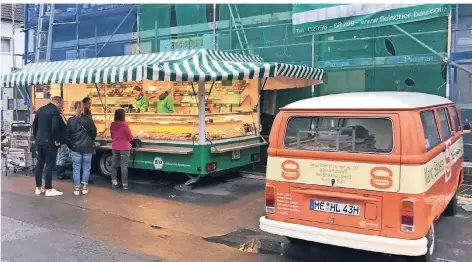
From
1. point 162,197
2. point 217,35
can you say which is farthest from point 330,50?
point 162,197

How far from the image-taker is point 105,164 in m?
9.78

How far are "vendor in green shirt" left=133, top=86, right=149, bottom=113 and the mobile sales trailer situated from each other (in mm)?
112

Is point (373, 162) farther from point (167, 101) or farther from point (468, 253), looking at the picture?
point (167, 101)

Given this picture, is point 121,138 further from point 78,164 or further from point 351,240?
point 351,240

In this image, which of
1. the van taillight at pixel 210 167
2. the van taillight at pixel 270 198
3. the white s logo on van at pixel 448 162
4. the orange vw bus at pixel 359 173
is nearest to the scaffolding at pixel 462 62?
the white s logo on van at pixel 448 162

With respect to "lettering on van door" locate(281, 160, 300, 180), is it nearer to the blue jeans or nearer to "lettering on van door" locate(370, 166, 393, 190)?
"lettering on van door" locate(370, 166, 393, 190)

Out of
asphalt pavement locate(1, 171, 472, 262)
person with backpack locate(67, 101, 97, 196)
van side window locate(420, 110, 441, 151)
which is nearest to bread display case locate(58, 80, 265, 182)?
asphalt pavement locate(1, 171, 472, 262)

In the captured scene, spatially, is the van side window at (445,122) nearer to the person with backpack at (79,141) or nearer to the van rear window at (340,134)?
the van rear window at (340,134)

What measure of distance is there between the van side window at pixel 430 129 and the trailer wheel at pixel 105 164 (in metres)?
7.05

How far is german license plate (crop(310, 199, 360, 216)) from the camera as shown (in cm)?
429

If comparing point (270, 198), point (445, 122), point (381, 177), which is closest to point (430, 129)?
point (381, 177)

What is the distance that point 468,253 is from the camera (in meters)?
5.02

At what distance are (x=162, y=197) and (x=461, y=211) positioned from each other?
5.01m

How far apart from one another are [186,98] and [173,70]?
2806 mm
